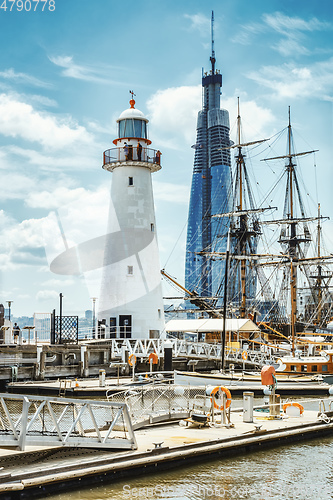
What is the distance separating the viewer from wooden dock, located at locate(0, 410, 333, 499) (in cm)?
1523

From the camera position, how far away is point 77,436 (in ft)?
57.0

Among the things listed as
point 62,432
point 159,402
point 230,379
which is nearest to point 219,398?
point 159,402

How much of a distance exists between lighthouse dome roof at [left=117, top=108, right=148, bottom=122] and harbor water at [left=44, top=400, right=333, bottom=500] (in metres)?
33.3

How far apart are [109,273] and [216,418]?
27.2 metres

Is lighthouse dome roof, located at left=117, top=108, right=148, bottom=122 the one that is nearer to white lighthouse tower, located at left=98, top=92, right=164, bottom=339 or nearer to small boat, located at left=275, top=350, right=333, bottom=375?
Result: white lighthouse tower, located at left=98, top=92, right=164, bottom=339

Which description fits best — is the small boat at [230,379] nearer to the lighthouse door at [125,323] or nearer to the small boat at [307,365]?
the small boat at [307,365]

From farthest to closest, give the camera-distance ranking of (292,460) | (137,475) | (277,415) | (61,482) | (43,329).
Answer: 1. (43,329)
2. (277,415)
3. (292,460)
4. (137,475)
5. (61,482)

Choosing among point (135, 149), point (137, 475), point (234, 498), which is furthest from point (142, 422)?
point (135, 149)

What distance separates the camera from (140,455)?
17.4m

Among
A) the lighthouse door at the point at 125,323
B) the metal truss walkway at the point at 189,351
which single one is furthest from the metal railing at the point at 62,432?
the lighthouse door at the point at 125,323

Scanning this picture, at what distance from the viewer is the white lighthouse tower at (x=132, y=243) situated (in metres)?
48.4

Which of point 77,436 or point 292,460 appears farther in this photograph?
point 292,460

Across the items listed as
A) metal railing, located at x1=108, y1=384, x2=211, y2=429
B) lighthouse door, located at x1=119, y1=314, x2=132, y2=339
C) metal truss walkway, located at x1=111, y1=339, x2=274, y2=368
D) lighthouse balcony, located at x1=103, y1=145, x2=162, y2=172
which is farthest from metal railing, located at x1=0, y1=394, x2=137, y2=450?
lighthouse balcony, located at x1=103, y1=145, x2=162, y2=172

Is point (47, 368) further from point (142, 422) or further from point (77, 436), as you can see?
point (77, 436)
